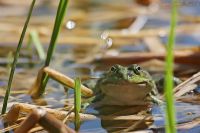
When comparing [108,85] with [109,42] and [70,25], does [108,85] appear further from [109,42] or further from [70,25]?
[70,25]

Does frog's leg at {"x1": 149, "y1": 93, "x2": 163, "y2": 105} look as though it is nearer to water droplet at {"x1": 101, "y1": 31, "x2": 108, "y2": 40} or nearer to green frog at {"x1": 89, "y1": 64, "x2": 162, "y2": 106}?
green frog at {"x1": 89, "y1": 64, "x2": 162, "y2": 106}

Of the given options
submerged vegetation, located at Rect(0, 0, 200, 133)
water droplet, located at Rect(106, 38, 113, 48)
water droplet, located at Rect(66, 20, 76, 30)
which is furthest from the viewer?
water droplet, located at Rect(66, 20, 76, 30)

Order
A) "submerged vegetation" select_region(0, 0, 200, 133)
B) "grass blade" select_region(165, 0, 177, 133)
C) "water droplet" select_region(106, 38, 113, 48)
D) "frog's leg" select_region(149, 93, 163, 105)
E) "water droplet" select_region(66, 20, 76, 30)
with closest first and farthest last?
"grass blade" select_region(165, 0, 177, 133)
"submerged vegetation" select_region(0, 0, 200, 133)
"frog's leg" select_region(149, 93, 163, 105)
"water droplet" select_region(106, 38, 113, 48)
"water droplet" select_region(66, 20, 76, 30)

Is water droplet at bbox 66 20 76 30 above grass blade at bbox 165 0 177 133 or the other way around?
above

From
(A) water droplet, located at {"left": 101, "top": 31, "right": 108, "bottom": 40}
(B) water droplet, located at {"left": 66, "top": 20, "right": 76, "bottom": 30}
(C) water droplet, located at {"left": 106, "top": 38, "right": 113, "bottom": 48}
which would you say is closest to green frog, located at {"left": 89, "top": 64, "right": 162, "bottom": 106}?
(C) water droplet, located at {"left": 106, "top": 38, "right": 113, "bottom": 48}

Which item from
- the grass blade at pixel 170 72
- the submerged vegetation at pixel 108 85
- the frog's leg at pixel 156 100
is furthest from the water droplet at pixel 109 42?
the grass blade at pixel 170 72

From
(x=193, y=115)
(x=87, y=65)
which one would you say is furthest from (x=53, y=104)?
(x=87, y=65)

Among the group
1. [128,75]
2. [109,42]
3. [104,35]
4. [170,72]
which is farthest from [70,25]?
[170,72]

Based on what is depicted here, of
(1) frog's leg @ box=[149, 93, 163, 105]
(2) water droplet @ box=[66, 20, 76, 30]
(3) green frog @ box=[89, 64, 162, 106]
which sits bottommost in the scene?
(1) frog's leg @ box=[149, 93, 163, 105]

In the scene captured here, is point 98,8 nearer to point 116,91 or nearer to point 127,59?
point 127,59
